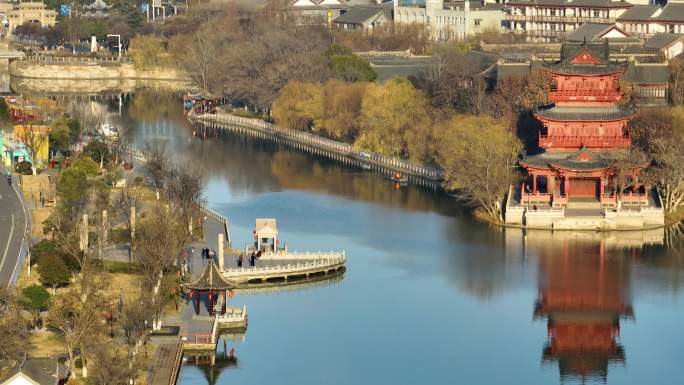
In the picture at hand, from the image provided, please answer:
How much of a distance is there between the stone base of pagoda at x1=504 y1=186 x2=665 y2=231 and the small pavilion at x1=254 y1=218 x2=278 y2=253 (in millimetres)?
12471

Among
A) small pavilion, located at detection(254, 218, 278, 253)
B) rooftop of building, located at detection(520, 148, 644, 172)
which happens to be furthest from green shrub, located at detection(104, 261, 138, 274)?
rooftop of building, located at detection(520, 148, 644, 172)

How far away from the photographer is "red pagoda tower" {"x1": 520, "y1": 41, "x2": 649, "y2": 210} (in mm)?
89438

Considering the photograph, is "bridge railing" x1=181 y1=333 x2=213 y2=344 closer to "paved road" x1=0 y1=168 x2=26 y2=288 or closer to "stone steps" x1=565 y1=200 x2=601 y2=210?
"paved road" x1=0 y1=168 x2=26 y2=288

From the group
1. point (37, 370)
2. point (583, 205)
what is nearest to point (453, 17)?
point (583, 205)

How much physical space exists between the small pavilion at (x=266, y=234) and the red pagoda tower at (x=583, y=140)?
1388 centimetres

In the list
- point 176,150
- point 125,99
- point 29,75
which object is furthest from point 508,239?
point 29,75

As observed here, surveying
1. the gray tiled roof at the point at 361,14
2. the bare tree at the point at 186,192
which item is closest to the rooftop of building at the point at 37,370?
the bare tree at the point at 186,192

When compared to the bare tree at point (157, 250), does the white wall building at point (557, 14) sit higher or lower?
higher

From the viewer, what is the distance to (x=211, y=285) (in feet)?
233

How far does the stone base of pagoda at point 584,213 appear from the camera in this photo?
87.0m

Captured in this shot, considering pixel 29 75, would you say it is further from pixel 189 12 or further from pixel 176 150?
pixel 176 150

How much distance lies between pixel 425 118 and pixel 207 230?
24.8 m

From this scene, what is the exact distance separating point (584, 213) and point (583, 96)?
7685mm

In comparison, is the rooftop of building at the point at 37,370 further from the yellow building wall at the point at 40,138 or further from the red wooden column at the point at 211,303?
the yellow building wall at the point at 40,138
